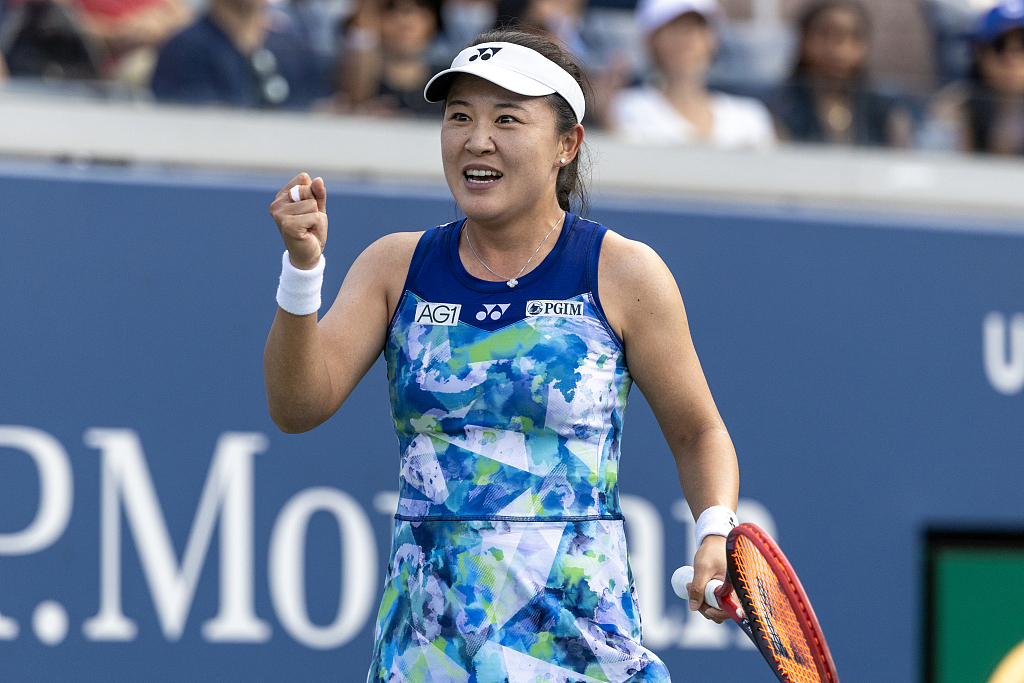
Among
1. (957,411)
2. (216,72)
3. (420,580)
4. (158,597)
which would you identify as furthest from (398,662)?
(957,411)

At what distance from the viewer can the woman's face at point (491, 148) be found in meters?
1.94

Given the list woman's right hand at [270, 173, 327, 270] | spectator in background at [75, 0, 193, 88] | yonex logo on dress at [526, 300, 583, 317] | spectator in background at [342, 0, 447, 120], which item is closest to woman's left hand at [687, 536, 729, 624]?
yonex logo on dress at [526, 300, 583, 317]

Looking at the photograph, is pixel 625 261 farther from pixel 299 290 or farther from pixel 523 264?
pixel 299 290

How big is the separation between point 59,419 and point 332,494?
885mm


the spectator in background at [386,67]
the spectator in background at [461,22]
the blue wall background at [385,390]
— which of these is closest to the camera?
the blue wall background at [385,390]

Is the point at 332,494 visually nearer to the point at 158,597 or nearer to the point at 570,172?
the point at 158,597

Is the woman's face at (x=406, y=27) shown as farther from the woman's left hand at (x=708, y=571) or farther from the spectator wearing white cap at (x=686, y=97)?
the woman's left hand at (x=708, y=571)

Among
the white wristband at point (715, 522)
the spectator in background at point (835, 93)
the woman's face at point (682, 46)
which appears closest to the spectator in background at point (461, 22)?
the woman's face at point (682, 46)

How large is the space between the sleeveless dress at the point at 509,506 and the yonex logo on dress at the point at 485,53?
377 mm

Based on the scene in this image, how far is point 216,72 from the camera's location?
4.19 metres

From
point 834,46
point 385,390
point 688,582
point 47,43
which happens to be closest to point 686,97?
point 834,46

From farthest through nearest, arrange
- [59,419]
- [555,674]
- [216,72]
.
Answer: [216,72] → [59,419] → [555,674]

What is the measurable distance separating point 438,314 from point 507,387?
177 mm

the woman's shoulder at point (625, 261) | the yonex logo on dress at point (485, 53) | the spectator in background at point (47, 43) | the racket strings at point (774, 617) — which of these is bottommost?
the racket strings at point (774, 617)
